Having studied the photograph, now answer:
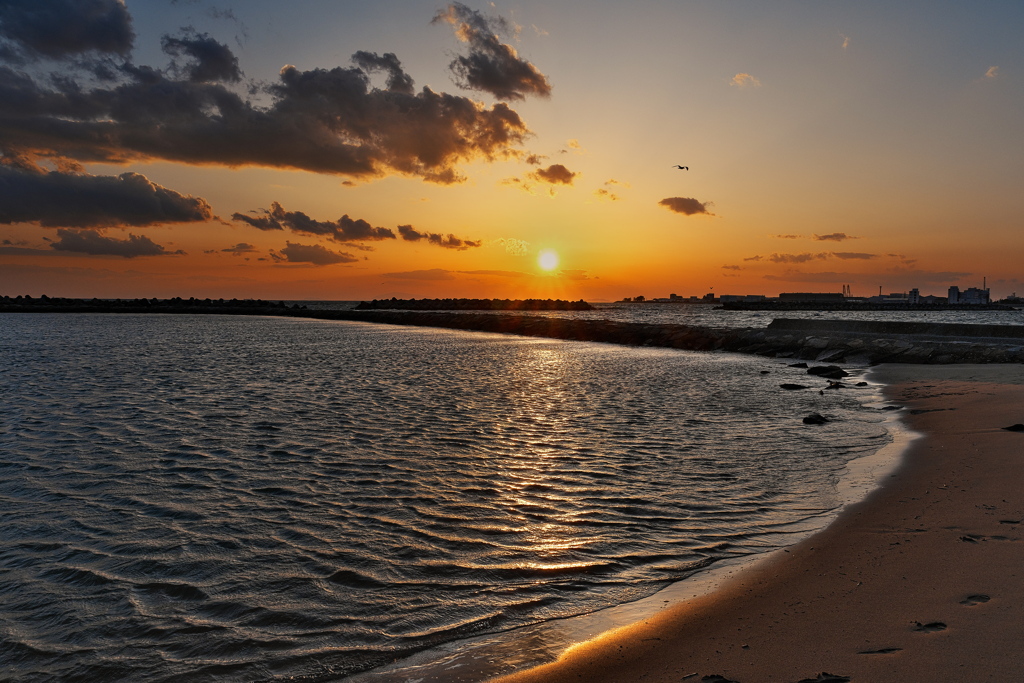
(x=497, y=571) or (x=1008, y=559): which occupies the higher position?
(x=1008, y=559)

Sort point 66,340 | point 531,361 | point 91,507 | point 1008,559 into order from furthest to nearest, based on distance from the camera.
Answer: point 66,340, point 531,361, point 91,507, point 1008,559

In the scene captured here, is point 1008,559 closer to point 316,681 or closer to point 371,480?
point 316,681

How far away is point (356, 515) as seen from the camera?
8109 mm

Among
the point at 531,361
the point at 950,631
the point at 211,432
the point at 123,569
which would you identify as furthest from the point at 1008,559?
the point at 531,361

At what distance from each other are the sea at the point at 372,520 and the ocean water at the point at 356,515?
35 mm

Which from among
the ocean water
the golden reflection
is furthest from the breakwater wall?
the golden reflection

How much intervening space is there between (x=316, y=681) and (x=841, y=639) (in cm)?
405

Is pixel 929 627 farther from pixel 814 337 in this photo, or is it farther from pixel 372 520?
pixel 814 337

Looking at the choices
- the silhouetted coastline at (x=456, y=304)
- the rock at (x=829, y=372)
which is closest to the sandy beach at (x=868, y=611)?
the rock at (x=829, y=372)

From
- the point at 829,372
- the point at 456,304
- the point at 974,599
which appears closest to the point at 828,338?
the point at 829,372

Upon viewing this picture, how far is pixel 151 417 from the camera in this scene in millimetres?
15844

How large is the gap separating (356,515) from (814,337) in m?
39.4

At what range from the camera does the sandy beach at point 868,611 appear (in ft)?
13.6

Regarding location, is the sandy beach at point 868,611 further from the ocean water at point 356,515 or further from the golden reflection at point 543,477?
the golden reflection at point 543,477
